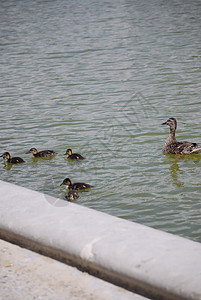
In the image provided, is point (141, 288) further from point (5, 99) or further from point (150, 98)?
point (5, 99)

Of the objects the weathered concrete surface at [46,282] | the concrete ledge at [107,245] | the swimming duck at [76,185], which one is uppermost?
the concrete ledge at [107,245]

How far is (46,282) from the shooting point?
3293 mm

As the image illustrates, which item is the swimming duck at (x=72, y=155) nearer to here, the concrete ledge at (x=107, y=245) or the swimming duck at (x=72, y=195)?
the swimming duck at (x=72, y=195)

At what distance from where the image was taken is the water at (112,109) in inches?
272

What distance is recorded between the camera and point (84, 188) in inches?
276

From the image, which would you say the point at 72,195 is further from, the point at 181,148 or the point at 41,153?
the point at 181,148

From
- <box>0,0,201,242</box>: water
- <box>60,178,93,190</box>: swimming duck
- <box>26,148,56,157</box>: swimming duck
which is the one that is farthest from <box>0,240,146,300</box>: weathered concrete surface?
<box>26,148,56,157</box>: swimming duck

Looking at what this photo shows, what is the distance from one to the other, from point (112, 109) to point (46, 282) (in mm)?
7816

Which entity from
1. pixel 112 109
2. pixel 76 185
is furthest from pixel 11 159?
pixel 112 109

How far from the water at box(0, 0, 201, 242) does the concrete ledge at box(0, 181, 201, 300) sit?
6.57 ft

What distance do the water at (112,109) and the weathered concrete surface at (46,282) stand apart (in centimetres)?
227

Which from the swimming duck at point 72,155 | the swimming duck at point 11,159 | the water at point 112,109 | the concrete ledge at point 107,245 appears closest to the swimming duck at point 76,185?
the water at point 112,109

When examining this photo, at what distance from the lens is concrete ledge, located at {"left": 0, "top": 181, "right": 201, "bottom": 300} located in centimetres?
304

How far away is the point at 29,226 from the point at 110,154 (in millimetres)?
4845
